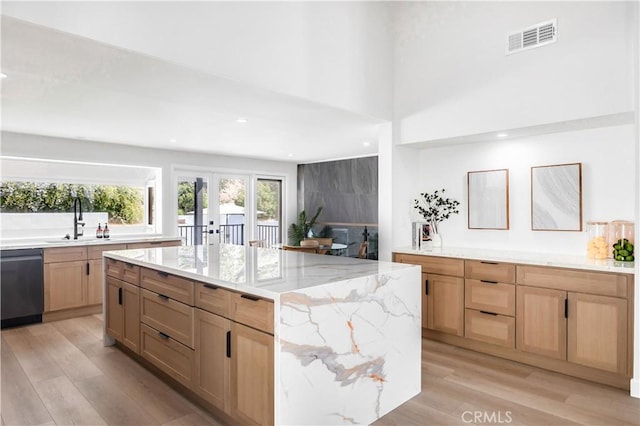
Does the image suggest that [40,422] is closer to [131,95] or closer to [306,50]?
[131,95]

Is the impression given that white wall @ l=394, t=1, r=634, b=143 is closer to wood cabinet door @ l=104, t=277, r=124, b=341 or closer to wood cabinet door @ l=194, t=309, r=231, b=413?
wood cabinet door @ l=194, t=309, r=231, b=413

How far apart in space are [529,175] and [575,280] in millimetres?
1172

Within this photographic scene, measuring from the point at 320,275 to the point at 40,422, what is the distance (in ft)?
6.20

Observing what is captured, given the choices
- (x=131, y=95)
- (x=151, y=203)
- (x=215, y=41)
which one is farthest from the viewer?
(x=151, y=203)

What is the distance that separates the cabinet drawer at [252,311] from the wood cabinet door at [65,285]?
3535 mm

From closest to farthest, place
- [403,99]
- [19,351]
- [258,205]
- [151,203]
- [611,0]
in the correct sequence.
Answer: [611,0] → [19,351] → [403,99] → [151,203] → [258,205]

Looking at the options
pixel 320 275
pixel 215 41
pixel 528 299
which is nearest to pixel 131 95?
pixel 215 41

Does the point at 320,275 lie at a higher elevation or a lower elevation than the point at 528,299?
higher

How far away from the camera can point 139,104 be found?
3.44 meters

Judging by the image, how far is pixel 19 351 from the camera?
3523mm

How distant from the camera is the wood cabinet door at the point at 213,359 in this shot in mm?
2201

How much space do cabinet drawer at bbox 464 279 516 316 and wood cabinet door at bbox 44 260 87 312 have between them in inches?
173

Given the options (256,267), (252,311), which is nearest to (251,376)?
(252,311)

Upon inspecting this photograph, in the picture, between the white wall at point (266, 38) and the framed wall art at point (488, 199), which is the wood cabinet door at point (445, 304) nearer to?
the framed wall art at point (488, 199)
